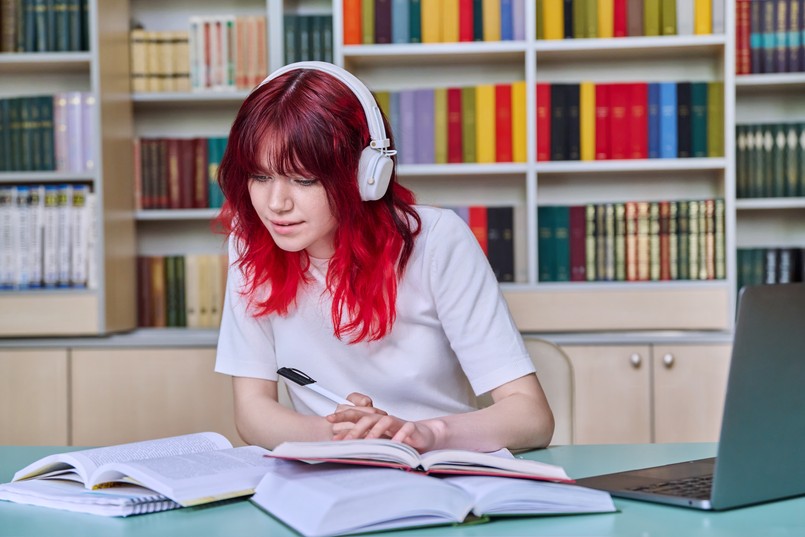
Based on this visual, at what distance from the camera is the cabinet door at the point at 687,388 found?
8.41 ft

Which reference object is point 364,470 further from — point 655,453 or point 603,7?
point 603,7

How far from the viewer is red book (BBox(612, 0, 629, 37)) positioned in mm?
2695

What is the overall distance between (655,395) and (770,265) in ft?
1.81

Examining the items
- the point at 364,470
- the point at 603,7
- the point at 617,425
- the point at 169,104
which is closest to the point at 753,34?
the point at 603,7

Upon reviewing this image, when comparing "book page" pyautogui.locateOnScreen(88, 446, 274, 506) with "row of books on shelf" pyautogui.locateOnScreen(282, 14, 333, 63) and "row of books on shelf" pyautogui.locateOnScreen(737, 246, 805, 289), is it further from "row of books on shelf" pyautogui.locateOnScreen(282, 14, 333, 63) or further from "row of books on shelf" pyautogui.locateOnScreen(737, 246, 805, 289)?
"row of books on shelf" pyautogui.locateOnScreen(737, 246, 805, 289)

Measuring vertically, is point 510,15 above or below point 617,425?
above

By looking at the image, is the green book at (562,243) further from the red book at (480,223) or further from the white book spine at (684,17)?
the white book spine at (684,17)

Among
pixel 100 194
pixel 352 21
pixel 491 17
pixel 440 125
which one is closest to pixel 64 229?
pixel 100 194

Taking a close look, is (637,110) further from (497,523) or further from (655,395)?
(497,523)

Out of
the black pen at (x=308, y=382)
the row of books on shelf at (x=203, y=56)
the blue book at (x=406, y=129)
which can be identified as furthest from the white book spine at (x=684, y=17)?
the black pen at (x=308, y=382)

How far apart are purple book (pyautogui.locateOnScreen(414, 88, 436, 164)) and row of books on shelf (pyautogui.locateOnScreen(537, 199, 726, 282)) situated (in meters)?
0.37

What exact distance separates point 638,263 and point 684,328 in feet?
0.75

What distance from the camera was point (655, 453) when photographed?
1.24m

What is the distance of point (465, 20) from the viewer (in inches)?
107
